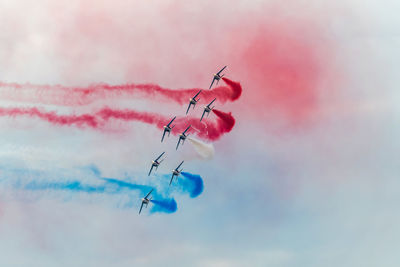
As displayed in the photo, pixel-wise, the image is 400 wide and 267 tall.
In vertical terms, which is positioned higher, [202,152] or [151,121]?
[151,121]

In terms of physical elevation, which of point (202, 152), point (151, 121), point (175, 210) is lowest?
point (175, 210)

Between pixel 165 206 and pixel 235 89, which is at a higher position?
pixel 235 89

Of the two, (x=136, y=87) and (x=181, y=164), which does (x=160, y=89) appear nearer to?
(x=136, y=87)

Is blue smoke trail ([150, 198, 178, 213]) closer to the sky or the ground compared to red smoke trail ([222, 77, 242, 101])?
closer to the ground

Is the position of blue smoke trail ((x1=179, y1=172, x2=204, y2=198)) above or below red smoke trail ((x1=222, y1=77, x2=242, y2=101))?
below

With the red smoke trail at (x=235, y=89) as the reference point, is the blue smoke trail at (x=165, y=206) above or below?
below

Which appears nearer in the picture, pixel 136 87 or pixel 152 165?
pixel 136 87

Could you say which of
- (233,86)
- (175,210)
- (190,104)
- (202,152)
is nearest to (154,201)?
(175,210)
